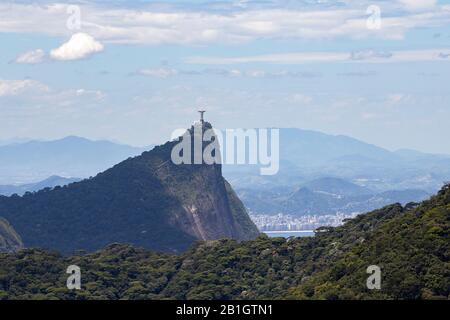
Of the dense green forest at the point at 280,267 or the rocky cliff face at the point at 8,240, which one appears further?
the rocky cliff face at the point at 8,240

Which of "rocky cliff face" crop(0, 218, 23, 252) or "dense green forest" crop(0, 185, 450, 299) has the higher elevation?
"rocky cliff face" crop(0, 218, 23, 252)

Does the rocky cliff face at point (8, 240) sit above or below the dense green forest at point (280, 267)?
above

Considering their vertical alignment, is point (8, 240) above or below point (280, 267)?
above

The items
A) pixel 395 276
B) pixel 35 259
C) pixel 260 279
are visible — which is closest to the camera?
pixel 395 276

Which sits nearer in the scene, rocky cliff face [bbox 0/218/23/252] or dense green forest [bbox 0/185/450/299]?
dense green forest [bbox 0/185/450/299]

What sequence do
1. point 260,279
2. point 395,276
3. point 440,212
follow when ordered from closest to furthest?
point 395,276
point 440,212
point 260,279
